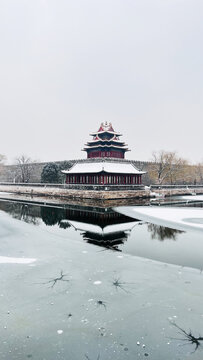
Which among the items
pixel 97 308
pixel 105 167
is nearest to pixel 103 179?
pixel 105 167

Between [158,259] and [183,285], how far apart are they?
2230mm

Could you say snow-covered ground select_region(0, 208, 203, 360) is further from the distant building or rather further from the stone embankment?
the distant building

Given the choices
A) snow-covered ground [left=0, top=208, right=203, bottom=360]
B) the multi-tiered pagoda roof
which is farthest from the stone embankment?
snow-covered ground [left=0, top=208, right=203, bottom=360]

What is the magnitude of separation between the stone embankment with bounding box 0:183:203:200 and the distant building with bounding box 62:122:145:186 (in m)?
3.30

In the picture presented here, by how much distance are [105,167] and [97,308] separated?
3474 cm

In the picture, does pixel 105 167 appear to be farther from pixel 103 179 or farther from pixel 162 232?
pixel 162 232

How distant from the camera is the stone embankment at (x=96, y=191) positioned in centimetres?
3475

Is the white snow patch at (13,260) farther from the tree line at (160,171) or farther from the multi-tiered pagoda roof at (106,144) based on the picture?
the tree line at (160,171)

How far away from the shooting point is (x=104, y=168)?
130 ft

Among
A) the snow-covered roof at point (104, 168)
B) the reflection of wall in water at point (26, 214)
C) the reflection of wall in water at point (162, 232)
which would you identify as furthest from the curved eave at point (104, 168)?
the reflection of wall in water at point (162, 232)

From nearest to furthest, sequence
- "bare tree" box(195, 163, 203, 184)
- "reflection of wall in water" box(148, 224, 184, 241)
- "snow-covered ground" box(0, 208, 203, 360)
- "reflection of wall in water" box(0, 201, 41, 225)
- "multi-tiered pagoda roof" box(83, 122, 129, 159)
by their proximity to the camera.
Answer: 1. "snow-covered ground" box(0, 208, 203, 360)
2. "reflection of wall in water" box(148, 224, 184, 241)
3. "reflection of wall in water" box(0, 201, 41, 225)
4. "multi-tiered pagoda roof" box(83, 122, 129, 159)
5. "bare tree" box(195, 163, 203, 184)

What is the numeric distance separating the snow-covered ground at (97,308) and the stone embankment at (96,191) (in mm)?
24889

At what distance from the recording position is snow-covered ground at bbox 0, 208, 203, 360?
14.8 feet

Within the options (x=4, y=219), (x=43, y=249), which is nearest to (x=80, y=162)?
(x=4, y=219)
